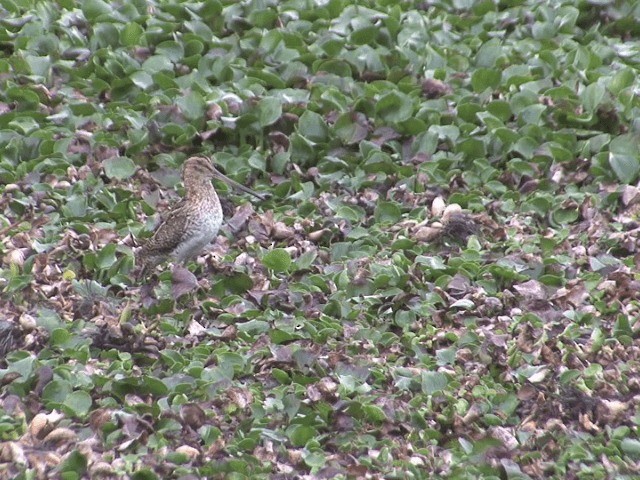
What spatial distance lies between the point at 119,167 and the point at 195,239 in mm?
1407

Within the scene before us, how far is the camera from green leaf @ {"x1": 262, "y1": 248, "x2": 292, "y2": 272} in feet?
26.5

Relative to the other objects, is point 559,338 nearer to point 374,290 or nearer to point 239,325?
point 374,290

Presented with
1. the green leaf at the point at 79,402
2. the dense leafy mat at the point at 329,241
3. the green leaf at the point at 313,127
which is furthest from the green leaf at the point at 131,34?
the green leaf at the point at 79,402

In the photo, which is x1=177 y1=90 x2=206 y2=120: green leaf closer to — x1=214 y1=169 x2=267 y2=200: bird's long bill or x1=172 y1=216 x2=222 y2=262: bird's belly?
x1=214 y1=169 x2=267 y2=200: bird's long bill

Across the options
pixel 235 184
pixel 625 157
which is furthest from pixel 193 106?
pixel 625 157

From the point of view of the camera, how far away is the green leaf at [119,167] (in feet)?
30.2

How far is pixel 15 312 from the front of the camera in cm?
761

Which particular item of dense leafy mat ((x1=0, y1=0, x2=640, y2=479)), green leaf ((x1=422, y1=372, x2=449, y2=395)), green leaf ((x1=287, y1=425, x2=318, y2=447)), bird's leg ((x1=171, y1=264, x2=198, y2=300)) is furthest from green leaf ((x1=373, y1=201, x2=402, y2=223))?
green leaf ((x1=287, y1=425, x2=318, y2=447))

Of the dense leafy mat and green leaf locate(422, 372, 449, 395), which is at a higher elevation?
green leaf locate(422, 372, 449, 395)

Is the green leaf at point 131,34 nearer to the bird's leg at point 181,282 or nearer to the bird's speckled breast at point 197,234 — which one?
the bird's speckled breast at point 197,234

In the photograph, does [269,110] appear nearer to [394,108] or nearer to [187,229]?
[394,108]

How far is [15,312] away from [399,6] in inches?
198

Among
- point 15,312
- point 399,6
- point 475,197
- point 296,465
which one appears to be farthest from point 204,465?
point 399,6

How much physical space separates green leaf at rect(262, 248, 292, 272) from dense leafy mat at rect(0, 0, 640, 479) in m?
0.03
